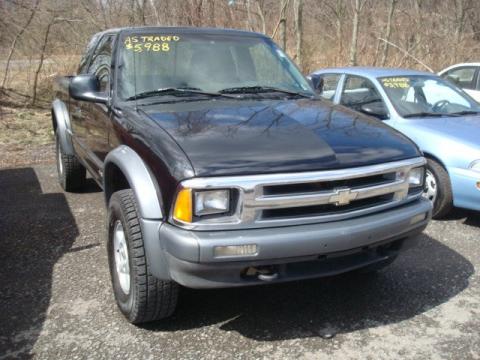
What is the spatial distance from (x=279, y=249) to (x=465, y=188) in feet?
9.75

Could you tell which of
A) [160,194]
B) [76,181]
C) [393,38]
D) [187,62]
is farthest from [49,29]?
[393,38]

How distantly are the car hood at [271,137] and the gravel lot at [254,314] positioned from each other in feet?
3.55

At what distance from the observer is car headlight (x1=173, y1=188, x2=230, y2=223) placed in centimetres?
260

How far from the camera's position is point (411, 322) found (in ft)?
10.8

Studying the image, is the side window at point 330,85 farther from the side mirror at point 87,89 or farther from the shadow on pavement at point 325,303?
the side mirror at point 87,89

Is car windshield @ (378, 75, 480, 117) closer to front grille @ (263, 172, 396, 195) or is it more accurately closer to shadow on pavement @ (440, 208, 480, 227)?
shadow on pavement @ (440, 208, 480, 227)

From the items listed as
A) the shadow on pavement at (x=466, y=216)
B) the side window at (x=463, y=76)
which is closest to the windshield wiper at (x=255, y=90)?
the shadow on pavement at (x=466, y=216)

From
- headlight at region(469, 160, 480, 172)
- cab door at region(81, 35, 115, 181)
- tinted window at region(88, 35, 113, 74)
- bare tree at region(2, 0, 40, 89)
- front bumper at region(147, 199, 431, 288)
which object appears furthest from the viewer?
bare tree at region(2, 0, 40, 89)

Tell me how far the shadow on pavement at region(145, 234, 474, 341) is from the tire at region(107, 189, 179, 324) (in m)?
0.20

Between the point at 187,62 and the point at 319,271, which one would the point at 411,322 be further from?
the point at 187,62

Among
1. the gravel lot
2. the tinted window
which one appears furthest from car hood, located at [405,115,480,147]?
the tinted window

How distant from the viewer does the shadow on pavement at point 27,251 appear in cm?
317

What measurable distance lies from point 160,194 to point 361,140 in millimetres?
1252

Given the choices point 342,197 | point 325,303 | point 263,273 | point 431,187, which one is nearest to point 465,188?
point 431,187
